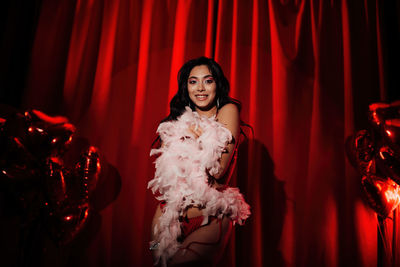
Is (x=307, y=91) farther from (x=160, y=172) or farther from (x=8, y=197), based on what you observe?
(x=8, y=197)

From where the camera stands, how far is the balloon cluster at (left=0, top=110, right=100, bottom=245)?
1.69 metres

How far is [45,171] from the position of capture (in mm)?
1774

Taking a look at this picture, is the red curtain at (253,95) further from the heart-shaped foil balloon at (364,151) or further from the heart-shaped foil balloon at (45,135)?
the heart-shaped foil balloon at (45,135)

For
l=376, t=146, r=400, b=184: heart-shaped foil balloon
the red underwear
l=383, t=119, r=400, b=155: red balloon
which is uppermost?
l=383, t=119, r=400, b=155: red balloon

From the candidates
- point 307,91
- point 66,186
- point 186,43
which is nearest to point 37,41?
point 186,43

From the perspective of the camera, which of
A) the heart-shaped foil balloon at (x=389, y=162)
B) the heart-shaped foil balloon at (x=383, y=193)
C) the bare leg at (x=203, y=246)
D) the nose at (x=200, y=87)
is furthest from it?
the heart-shaped foil balloon at (x=383, y=193)

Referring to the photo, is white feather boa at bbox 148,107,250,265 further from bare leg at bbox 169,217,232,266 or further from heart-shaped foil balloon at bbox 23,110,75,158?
heart-shaped foil balloon at bbox 23,110,75,158

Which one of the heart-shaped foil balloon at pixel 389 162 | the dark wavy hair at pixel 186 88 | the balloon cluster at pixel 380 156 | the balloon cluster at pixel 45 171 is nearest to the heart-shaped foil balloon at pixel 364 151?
the balloon cluster at pixel 380 156

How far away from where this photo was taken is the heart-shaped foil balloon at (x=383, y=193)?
78.5 inches

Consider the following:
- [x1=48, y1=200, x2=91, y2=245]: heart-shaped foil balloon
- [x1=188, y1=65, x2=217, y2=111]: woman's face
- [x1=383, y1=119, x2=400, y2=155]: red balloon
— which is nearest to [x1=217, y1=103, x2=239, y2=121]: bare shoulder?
[x1=188, y1=65, x2=217, y2=111]: woman's face

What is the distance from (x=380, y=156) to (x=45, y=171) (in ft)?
6.74

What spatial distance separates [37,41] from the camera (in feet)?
9.06

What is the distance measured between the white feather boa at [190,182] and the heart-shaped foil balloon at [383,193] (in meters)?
1.06

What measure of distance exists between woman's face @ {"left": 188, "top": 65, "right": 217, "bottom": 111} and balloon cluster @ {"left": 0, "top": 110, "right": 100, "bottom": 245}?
830mm
